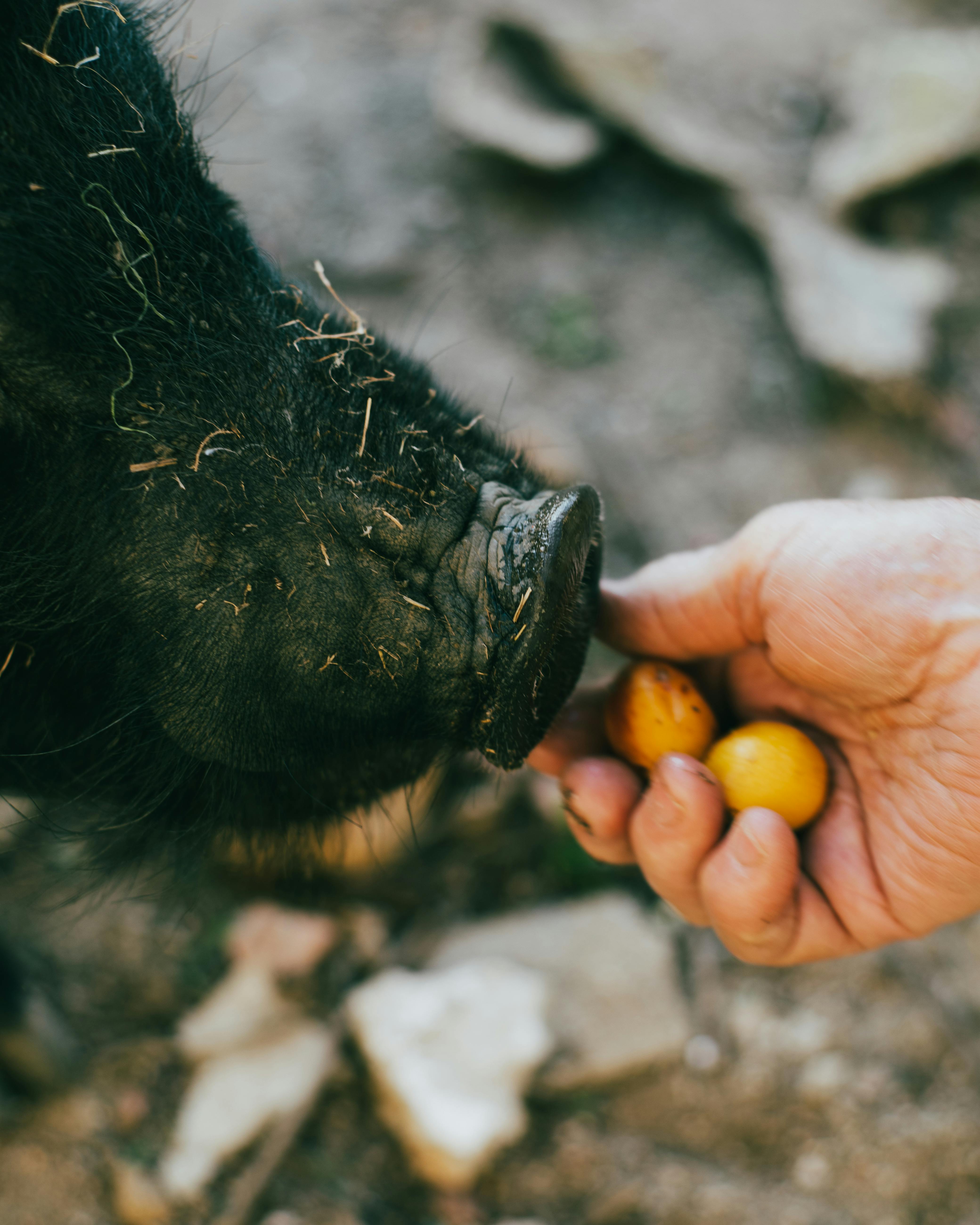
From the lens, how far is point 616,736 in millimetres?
1483

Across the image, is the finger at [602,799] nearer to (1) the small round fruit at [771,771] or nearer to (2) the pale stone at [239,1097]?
(1) the small round fruit at [771,771]

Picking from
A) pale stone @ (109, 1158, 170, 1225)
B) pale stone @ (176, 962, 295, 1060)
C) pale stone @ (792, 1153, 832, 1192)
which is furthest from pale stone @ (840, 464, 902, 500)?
pale stone @ (109, 1158, 170, 1225)

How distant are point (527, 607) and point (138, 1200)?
147 centimetres

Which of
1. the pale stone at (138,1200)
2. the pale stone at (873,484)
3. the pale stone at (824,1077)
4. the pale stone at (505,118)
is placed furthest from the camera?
the pale stone at (505,118)

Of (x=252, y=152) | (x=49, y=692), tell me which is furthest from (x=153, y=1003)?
(x=252, y=152)

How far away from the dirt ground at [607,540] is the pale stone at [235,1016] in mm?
41

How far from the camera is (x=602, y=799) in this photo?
1446 mm

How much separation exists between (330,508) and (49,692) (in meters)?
0.57

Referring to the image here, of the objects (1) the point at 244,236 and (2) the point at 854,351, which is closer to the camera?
(1) the point at 244,236

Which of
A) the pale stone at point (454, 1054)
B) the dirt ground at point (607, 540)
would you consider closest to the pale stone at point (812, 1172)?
the dirt ground at point (607, 540)

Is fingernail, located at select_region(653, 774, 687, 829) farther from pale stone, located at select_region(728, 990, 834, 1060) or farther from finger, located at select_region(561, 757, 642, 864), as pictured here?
pale stone, located at select_region(728, 990, 834, 1060)

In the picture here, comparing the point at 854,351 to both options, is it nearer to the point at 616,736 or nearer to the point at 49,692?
the point at 616,736

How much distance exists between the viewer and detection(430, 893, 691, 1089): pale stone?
1.88 meters

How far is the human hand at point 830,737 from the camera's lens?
128 cm
